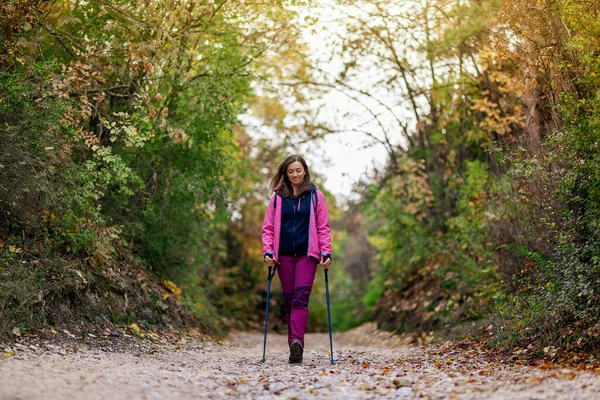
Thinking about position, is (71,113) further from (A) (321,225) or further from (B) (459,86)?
(B) (459,86)

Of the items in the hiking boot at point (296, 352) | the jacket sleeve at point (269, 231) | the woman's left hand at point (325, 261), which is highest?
the jacket sleeve at point (269, 231)

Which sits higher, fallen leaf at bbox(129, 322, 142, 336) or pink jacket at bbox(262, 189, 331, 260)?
pink jacket at bbox(262, 189, 331, 260)

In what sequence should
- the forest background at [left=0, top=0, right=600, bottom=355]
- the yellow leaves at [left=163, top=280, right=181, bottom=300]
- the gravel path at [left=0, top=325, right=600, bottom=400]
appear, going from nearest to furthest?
the gravel path at [left=0, top=325, right=600, bottom=400] < the forest background at [left=0, top=0, right=600, bottom=355] < the yellow leaves at [left=163, top=280, right=181, bottom=300]

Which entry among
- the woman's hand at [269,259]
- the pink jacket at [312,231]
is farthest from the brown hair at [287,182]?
the woman's hand at [269,259]

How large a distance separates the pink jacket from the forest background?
1.69m

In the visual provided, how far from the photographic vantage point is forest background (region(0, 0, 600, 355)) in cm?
634

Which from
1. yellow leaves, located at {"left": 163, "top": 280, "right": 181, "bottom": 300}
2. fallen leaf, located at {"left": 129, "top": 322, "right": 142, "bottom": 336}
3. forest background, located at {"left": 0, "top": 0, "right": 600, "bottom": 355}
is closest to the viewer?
forest background, located at {"left": 0, "top": 0, "right": 600, "bottom": 355}

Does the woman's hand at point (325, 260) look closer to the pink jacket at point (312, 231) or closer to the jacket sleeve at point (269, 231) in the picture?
the pink jacket at point (312, 231)

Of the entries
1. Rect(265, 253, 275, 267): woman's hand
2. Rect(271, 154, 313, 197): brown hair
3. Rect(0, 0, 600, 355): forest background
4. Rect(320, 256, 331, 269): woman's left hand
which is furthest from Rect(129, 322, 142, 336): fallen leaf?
Rect(320, 256, 331, 269): woman's left hand

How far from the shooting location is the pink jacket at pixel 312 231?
22.5 ft

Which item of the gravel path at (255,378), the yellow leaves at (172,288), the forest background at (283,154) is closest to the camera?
the gravel path at (255,378)

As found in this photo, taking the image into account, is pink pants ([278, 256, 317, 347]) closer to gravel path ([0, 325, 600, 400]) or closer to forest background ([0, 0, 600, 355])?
gravel path ([0, 325, 600, 400])

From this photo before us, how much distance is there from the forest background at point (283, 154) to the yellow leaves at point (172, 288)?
34mm

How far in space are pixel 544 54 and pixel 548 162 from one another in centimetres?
115
